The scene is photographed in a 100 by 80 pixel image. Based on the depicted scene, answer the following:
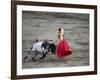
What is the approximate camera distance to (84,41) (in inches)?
75.0

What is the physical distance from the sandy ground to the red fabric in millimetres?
33

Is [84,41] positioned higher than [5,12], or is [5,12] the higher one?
[5,12]

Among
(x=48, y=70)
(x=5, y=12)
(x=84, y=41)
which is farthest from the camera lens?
(x=84, y=41)

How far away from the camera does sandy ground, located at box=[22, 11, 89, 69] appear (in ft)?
5.65

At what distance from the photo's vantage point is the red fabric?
181 centimetres

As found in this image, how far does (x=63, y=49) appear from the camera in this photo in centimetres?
183

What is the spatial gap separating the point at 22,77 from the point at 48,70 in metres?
0.23

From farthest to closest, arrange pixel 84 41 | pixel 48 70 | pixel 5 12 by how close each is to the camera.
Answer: pixel 84 41, pixel 48 70, pixel 5 12

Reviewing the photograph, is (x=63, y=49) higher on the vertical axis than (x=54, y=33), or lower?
lower

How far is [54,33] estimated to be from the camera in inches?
70.9

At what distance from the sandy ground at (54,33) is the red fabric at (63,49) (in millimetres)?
33

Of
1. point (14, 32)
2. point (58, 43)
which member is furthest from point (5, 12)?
point (58, 43)

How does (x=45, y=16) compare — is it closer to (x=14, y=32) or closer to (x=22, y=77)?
(x=14, y=32)

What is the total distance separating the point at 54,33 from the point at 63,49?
165 millimetres
